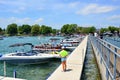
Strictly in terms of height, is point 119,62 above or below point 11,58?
above

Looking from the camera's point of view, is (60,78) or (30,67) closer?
(60,78)

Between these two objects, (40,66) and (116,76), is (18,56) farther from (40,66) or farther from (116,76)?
(116,76)

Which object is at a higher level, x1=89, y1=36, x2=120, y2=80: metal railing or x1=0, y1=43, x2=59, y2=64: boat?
x1=89, y1=36, x2=120, y2=80: metal railing

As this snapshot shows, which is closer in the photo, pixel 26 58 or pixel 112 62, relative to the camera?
pixel 112 62

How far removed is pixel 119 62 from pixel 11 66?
25.1 metres

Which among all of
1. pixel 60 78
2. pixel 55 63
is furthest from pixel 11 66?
pixel 60 78

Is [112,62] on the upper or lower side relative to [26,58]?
upper

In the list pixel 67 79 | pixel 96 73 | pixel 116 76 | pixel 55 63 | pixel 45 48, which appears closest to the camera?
pixel 116 76

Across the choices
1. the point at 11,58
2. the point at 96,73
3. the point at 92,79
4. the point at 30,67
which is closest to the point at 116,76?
the point at 92,79

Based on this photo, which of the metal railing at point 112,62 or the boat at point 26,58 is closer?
the metal railing at point 112,62

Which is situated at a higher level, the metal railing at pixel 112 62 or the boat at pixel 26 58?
the metal railing at pixel 112 62

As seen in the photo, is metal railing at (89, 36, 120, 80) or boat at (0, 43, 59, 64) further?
boat at (0, 43, 59, 64)

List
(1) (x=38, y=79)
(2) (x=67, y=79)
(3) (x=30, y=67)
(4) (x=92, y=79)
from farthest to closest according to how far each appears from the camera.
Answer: (3) (x=30, y=67)
(1) (x=38, y=79)
(4) (x=92, y=79)
(2) (x=67, y=79)

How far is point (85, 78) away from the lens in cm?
1658
